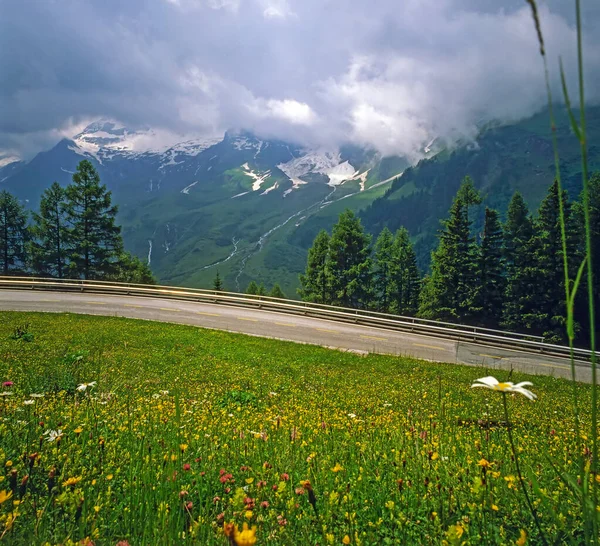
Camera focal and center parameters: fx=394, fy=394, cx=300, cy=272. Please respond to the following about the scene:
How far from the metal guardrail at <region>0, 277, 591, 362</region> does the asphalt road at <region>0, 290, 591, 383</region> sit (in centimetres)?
124

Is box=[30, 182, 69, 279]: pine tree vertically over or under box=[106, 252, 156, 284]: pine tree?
over

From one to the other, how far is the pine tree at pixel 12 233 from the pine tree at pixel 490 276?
60.3 metres

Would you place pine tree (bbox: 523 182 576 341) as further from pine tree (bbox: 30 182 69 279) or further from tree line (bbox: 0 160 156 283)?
pine tree (bbox: 30 182 69 279)

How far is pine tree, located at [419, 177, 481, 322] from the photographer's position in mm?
45134

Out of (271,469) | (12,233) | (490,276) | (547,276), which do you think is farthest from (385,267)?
(271,469)

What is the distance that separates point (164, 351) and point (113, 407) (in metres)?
10.2

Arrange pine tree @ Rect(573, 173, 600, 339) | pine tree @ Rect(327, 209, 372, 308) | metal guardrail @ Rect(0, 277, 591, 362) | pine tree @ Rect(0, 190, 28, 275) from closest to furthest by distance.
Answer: metal guardrail @ Rect(0, 277, 591, 362) < pine tree @ Rect(573, 173, 600, 339) < pine tree @ Rect(327, 209, 372, 308) < pine tree @ Rect(0, 190, 28, 275)

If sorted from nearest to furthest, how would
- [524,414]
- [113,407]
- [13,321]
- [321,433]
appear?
[321,433] → [113,407] → [524,414] → [13,321]

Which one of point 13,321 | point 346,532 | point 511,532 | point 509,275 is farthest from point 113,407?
point 509,275

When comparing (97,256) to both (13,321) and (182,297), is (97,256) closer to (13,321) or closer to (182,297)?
(182,297)

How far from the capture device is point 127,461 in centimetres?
371

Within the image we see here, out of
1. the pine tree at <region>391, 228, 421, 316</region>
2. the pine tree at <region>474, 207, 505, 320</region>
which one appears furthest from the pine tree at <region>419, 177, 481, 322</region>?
the pine tree at <region>391, 228, 421, 316</region>

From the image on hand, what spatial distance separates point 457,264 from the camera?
150 ft

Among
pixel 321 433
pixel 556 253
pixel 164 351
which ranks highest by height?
pixel 556 253
